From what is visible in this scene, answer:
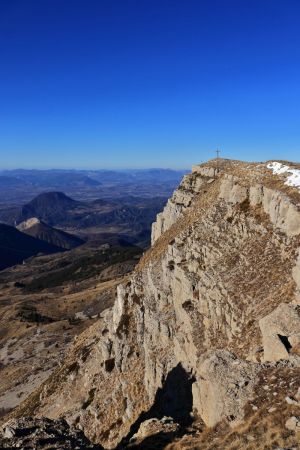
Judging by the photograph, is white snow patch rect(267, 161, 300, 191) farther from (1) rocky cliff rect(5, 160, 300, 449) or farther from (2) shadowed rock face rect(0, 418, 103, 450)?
(2) shadowed rock face rect(0, 418, 103, 450)

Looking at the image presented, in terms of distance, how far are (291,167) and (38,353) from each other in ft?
259

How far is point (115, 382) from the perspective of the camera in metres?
51.4

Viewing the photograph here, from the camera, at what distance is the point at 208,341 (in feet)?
129

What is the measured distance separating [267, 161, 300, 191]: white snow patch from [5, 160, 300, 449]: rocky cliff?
96cm

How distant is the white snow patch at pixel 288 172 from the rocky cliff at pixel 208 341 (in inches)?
38.0

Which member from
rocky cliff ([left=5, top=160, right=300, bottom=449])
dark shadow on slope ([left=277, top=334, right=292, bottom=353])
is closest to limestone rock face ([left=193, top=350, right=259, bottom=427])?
rocky cliff ([left=5, top=160, right=300, bottom=449])

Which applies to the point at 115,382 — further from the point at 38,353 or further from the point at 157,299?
the point at 38,353

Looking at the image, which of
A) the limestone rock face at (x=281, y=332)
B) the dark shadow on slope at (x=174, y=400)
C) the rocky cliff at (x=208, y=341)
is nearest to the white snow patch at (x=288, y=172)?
the rocky cliff at (x=208, y=341)

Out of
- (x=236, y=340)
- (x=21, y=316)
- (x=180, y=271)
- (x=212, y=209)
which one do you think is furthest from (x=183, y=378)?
(x=21, y=316)

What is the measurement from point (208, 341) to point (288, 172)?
1014 inches

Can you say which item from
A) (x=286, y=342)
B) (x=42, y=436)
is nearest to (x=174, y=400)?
(x=286, y=342)

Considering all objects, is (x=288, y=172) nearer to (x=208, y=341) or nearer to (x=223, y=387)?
(x=208, y=341)

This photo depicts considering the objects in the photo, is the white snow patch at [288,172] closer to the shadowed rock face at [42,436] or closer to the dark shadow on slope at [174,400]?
the dark shadow on slope at [174,400]

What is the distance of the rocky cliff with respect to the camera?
23984 mm
